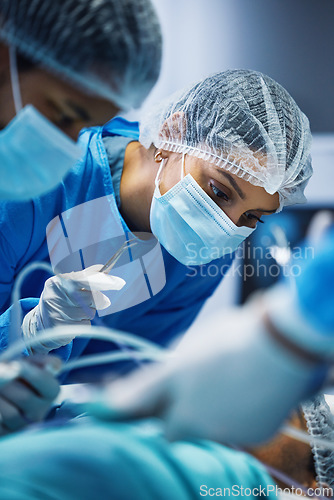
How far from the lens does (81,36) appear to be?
26.7 inches

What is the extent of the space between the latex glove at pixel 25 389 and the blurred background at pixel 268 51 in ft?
5.26

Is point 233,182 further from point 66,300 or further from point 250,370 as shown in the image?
point 250,370

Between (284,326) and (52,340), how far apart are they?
68 centimetres

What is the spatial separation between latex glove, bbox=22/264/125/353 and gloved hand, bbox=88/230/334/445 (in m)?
0.53

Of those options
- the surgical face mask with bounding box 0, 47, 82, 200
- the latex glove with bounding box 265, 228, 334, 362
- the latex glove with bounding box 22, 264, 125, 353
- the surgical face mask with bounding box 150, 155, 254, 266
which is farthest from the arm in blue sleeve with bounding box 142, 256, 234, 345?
the latex glove with bounding box 265, 228, 334, 362

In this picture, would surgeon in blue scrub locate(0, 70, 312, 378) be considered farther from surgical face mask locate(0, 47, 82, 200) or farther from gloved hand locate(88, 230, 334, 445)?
gloved hand locate(88, 230, 334, 445)

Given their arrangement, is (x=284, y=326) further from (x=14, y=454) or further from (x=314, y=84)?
(x=314, y=84)

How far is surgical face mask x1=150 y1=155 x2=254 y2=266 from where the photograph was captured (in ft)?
3.84

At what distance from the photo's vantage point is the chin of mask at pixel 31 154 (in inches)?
28.1

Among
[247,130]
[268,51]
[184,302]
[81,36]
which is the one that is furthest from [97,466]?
[268,51]

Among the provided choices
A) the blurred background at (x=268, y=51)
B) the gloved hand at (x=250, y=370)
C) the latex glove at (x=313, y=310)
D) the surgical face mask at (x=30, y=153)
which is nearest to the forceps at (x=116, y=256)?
the surgical face mask at (x=30, y=153)

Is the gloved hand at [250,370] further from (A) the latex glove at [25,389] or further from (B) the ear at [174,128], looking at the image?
(B) the ear at [174,128]

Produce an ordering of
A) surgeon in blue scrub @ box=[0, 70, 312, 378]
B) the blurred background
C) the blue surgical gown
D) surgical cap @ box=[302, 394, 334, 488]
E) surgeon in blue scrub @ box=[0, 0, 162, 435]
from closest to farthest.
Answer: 1. the blue surgical gown
2. surgeon in blue scrub @ box=[0, 0, 162, 435]
3. surgical cap @ box=[302, 394, 334, 488]
4. surgeon in blue scrub @ box=[0, 70, 312, 378]
5. the blurred background

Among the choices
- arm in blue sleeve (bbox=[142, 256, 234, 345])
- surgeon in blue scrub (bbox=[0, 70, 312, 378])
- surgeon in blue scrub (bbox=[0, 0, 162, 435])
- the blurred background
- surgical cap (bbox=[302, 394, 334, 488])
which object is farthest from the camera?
the blurred background
